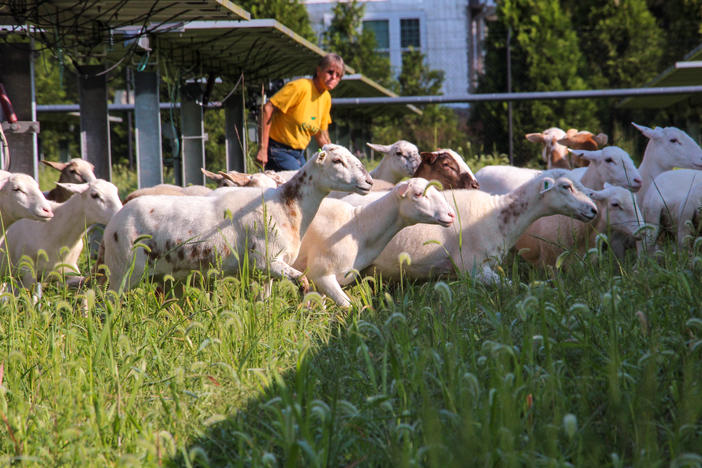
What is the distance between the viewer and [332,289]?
475 centimetres

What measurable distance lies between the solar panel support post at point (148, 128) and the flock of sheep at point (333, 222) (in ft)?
7.29

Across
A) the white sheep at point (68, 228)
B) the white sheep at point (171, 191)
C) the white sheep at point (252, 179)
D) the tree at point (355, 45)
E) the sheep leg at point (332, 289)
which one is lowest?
the sheep leg at point (332, 289)

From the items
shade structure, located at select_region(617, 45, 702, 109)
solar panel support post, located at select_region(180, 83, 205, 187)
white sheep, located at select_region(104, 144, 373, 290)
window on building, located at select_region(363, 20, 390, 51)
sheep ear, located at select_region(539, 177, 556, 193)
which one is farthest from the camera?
window on building, located at select_region(363, 20, 390, 51)

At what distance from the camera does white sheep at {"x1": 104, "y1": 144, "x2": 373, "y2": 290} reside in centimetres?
440

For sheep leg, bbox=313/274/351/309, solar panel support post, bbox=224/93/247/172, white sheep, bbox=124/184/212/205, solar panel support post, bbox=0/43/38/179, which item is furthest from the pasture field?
solar panel support post, bbox=224/93/247/172

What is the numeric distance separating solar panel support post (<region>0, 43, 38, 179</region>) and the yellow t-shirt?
214 cm

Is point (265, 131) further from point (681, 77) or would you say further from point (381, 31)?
point (381, 31)

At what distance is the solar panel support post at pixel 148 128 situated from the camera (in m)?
8.14

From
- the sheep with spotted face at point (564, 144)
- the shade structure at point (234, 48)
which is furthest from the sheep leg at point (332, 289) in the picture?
the sheep with spotted face at point (564, 144)

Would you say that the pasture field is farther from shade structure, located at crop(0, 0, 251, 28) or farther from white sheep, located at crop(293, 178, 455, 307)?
shade structure, located at crop(0, 0, 251, 28)

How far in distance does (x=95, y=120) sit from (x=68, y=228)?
9.03ft

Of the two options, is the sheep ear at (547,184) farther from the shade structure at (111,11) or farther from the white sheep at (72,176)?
the white sheep at (72,176)

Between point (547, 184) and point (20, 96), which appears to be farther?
point (20, 96)

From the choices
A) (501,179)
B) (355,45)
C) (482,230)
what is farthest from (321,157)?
(355,45)
